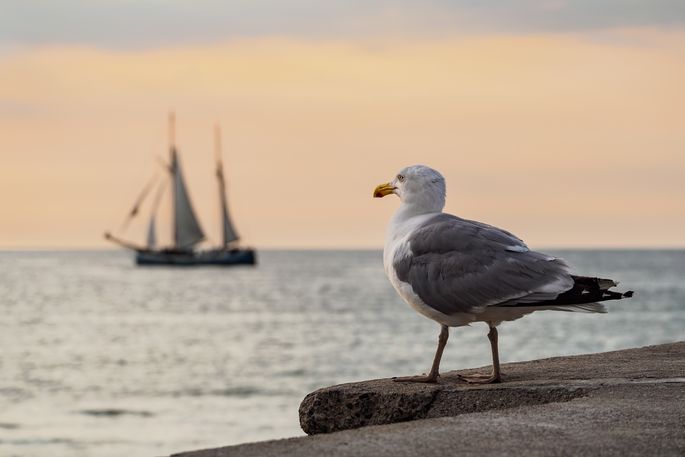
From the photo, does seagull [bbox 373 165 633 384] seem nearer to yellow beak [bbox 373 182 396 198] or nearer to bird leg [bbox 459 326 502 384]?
bird leg [bbox 459 326 502 384]

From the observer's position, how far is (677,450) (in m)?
4.03

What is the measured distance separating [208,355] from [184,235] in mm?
52235

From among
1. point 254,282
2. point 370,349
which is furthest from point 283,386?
point 254,282

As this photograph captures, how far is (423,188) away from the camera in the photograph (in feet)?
19.7

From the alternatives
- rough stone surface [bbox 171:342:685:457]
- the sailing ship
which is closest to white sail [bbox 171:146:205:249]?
the sailing ship

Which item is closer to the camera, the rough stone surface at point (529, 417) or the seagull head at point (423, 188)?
the rough stone surface at point (529, 417)

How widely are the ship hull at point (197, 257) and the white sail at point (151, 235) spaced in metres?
1.60

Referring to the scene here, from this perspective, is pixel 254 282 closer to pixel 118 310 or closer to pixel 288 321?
pixel 118 310

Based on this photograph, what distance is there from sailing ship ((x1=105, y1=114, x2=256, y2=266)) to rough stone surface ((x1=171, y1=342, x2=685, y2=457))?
241ft

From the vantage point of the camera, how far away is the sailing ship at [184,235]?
261 ft

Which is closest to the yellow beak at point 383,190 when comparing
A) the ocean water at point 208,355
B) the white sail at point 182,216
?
the ocean water at point 208,355

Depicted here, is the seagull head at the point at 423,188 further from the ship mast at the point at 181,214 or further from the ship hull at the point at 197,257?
the ship hull at the point at 197,257

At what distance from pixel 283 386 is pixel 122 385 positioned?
3.42 metres

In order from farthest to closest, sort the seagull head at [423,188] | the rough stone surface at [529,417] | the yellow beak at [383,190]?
the yellow beak at [383,190] < the seagull head at [423,188] < the rough stone surface at [529,417]
